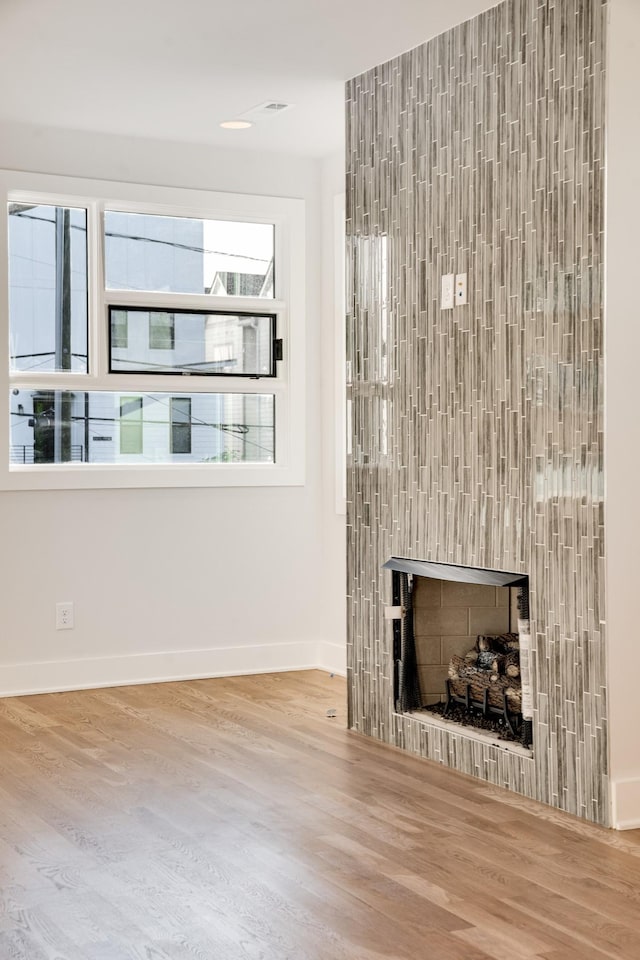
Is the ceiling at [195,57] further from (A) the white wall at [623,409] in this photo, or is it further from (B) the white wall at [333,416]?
(A) the white wall at [623,409]

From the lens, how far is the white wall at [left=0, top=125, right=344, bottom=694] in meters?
5.54

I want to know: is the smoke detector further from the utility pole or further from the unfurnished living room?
the utility pole

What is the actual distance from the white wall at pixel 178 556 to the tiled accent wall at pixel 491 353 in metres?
1.35

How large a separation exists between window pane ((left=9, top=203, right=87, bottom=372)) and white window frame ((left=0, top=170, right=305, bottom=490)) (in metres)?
0.05

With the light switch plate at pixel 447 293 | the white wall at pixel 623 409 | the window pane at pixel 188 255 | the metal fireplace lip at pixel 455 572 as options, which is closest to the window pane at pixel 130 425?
the window pane at pixel 188 255

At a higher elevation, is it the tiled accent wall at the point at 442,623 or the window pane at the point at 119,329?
the window pane at the point at 119,329

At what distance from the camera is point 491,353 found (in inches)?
156

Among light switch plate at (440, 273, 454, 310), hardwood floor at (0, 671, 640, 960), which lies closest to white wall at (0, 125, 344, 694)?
hardwood floor at (0, 671, 640, 960)

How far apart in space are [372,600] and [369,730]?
525mm

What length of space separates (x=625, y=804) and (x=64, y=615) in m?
3.01

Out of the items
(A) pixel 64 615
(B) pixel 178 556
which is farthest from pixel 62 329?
(A) pixel 64 615

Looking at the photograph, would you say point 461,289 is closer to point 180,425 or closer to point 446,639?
point 446,639

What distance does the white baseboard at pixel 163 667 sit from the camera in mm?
5523

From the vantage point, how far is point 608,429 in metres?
3.49
